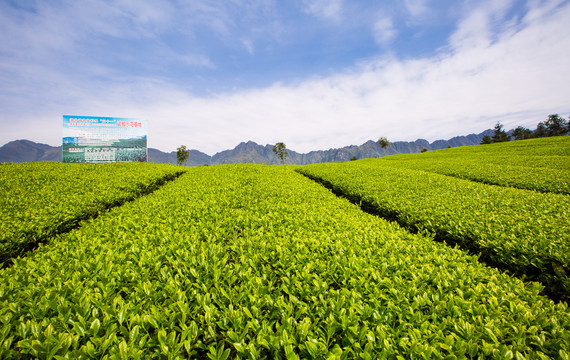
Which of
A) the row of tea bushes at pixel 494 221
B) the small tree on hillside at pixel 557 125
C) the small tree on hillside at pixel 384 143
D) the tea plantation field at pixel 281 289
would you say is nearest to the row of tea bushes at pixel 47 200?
the tea plantation field at pixel 281 289

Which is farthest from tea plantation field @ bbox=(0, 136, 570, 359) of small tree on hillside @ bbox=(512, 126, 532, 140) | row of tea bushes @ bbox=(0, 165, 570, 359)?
small tree on hillside @ bbox=(512, 126, 532, 140)

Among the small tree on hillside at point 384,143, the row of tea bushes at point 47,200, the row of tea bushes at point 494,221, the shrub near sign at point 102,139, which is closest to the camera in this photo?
the row of tea bushes at point 494,221

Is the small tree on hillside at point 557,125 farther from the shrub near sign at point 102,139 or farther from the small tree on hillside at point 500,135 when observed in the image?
the shrub near sign at point 102,139

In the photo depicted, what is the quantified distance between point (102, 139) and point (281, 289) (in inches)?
1354

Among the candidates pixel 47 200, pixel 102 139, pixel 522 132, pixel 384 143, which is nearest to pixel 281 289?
pixel 47 200

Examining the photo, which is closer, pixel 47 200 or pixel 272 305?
pixel 272 305

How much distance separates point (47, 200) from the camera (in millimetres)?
7355

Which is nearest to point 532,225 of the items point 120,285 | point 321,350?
point 321,350

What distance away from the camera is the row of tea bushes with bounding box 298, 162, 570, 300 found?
418cm

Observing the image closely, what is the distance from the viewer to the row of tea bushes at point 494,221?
13.7 feet

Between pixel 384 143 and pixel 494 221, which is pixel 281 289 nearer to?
pixel 494 221

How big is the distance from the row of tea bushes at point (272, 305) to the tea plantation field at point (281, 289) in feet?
0.06

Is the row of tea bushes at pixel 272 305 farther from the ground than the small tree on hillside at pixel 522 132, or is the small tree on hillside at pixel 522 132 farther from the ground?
the small tree on hillside at pixel 522 132

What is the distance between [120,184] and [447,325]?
12.3m
